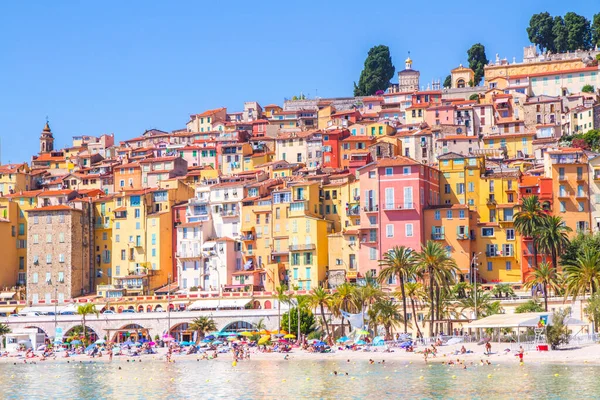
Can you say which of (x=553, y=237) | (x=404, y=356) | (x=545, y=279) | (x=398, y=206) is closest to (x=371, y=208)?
(x=398, y=206)

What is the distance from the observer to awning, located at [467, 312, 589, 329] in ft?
265

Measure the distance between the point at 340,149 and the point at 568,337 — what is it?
60052 mm

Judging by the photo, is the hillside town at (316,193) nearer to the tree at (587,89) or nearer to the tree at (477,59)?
the tree at (587,89)

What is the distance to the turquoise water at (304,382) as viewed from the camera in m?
68.2

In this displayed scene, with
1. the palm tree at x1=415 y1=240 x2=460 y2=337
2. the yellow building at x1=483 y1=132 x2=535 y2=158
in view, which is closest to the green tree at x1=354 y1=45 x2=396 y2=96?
the yellow building at x1=483 y1=132 x2=535 y2=158

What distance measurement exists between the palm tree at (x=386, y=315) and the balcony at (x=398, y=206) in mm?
15066

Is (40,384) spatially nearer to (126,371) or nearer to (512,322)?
(126,371)

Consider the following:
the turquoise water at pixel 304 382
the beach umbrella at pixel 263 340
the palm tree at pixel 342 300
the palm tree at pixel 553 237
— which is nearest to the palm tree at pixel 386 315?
the palm tree at pixel 342 300

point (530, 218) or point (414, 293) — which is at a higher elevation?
point (530, 218)

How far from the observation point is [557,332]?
268ft

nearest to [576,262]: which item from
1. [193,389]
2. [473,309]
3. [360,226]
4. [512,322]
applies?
[473,309]

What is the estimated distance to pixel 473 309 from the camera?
313ft

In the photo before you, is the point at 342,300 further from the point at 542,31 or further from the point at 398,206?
the point at 542,31

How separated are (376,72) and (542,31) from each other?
2887cm
